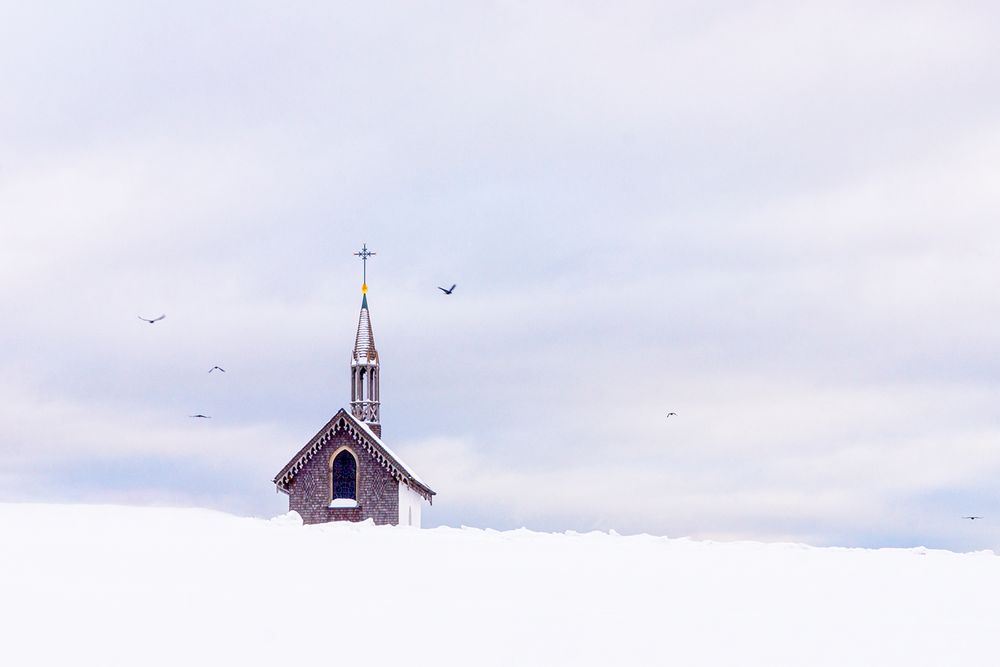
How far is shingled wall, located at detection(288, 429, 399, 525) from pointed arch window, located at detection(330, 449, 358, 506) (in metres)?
0.24

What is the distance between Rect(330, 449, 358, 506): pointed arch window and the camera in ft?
175

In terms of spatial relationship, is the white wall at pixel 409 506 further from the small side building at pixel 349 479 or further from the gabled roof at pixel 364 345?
the gabled roof at pixel 364 345

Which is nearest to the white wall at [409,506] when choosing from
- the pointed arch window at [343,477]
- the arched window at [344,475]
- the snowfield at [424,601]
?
the pointed arch window at [343,477]

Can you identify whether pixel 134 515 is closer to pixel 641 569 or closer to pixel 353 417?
pixel 641 569

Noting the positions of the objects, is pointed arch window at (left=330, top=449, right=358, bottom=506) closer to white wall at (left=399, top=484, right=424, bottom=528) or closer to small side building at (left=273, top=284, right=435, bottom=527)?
small side building at (left=273, top=284, right=435, bottom=527)

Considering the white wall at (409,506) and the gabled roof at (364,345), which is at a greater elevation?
the gabled roof at (364,345)

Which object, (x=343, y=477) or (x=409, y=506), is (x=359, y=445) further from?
(x=409, y=506)

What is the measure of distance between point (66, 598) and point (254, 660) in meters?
2.96

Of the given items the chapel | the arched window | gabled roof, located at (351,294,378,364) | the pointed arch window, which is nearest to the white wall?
the chapel

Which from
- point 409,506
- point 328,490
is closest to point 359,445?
point 328,490

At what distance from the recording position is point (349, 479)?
176ft

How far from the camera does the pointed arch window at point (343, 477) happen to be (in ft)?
175

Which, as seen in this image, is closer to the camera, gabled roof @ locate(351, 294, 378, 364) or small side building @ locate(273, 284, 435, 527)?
small side building @ locate(273, 284, 435, 527)

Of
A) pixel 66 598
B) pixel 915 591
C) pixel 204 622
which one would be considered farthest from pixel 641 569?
pixel 66 598
